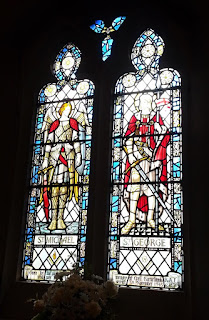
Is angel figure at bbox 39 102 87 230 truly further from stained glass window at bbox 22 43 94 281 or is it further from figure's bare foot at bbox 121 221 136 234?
figure's bare foot at bbox 121 221 136 234

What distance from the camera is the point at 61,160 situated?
16.7 feet

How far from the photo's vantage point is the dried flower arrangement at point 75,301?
9.69 feet

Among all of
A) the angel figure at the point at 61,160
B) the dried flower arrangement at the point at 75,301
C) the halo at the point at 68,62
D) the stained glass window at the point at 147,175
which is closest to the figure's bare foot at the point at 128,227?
the stained glass window at the point at 147,175

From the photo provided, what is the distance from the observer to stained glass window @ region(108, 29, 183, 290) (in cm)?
432

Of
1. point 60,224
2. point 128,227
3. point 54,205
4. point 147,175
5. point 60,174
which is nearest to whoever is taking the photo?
point 128,227

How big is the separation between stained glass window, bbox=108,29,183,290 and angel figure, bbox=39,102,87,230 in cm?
41

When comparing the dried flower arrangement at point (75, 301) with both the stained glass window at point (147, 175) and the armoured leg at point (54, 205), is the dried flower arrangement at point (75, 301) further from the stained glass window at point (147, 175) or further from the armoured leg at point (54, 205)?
the armoured leg at point (54, 205)

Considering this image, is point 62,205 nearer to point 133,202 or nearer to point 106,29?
point 133,202

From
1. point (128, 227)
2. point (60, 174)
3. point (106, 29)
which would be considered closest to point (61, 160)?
point (60, 174)

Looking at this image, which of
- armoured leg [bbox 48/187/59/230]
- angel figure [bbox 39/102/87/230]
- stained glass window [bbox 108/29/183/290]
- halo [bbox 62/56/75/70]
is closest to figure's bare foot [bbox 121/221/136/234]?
stained glass window [bbox 108/29/183/290]

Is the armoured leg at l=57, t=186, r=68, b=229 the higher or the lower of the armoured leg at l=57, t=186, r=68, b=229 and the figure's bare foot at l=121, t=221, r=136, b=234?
the higher

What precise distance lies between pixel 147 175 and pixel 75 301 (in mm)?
1908

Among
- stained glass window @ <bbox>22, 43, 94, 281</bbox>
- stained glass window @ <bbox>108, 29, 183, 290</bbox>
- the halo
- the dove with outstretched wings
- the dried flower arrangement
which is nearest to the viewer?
the dried flower arrangement
